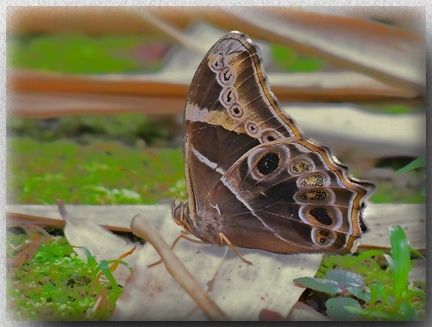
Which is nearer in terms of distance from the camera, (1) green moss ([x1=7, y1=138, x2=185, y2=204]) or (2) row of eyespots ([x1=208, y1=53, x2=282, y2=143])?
(2) row of eyespots ([x1=208, y1=53, x2=282, y2=143])

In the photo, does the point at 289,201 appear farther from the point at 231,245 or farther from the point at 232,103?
the point at 232,103

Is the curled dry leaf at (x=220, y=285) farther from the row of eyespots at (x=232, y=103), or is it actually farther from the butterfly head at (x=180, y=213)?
the row of eyespots at (x=232, y=103)

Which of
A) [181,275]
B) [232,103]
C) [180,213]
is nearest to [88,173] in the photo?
[180,213]

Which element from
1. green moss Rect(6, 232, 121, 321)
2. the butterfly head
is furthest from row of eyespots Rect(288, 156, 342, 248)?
green moss Rect(6, 232, 121, 321)

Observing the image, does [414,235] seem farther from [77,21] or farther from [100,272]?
[77,21]

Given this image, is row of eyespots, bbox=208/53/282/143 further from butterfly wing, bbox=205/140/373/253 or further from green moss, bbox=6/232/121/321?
green moss, bbox=6/232/121/321

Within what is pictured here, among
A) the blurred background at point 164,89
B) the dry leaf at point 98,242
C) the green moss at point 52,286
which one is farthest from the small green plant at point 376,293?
the green moss at point 52,286
